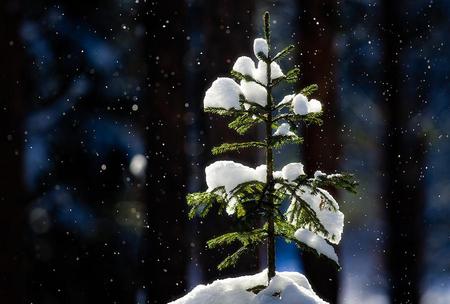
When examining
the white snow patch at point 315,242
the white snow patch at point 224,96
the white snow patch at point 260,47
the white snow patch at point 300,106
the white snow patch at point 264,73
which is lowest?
the white snow patch at point 315,242

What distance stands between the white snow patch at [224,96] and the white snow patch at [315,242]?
24.9 inches

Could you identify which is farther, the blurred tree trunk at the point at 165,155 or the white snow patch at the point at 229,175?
the blurred tree trunk at the point at 165,155

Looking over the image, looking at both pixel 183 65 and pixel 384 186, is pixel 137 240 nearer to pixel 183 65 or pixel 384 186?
pixel 183 65

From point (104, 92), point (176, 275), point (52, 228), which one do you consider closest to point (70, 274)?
point (52, 228)

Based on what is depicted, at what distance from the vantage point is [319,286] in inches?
205

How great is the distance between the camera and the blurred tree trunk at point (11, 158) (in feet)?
12.1

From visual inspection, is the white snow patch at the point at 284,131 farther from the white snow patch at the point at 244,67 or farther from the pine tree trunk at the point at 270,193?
the white snow patch at the point at 244,67

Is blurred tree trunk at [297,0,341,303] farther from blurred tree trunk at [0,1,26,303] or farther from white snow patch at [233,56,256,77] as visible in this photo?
white snow patch at [233,56,256,77]

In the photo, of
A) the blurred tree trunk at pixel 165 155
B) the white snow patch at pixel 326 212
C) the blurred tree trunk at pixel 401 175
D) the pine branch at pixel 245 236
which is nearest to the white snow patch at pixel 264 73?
the white snow patch at pixel 326 212

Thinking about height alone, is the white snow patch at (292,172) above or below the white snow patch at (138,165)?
below

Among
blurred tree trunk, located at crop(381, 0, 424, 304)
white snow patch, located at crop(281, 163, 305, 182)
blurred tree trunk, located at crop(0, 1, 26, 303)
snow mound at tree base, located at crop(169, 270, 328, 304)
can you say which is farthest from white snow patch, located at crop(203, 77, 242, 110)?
blurred tree trunk, located at crop(381, 0, 424, 304)

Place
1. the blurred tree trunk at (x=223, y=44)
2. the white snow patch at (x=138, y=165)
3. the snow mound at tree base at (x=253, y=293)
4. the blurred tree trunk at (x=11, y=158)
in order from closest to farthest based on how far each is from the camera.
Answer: the snow mound at tree base at (x=253, y=293)
the blurred tree trunk at (x=11, y=158)
the white snow patch at (x=138, y=165)
the blurred tree trunk at (x=223, y=44)

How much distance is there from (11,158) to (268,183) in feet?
8.93

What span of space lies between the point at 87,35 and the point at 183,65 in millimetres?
1461
